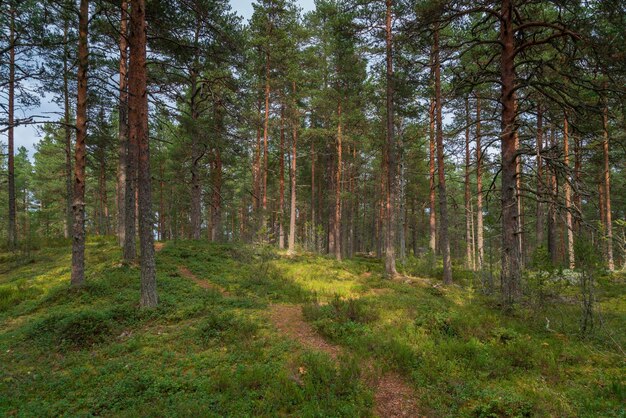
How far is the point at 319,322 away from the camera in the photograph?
6.91m

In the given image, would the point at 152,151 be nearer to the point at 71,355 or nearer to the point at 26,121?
the point at 26,121

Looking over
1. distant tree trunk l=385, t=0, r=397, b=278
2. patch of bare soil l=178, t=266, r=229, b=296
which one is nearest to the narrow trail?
patch of bare soil l=178, t=266, r=229, b=296

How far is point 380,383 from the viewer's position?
4.92 metres

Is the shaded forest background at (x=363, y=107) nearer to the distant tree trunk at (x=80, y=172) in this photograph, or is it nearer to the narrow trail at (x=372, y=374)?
the distant tree trunk at (x=80, y=172)

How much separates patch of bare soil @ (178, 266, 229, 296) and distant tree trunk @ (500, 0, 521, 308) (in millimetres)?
8389

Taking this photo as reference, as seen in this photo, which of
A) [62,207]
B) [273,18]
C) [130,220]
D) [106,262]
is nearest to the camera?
[130,220]

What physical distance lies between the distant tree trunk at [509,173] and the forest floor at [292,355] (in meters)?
0.78

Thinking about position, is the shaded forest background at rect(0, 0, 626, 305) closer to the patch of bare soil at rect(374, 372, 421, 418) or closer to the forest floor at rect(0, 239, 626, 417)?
the forest floor at rect(0, 239, 626, 417)

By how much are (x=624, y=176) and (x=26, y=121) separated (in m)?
40.5

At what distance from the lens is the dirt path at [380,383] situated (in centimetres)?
431

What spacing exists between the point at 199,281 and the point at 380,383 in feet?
26.9

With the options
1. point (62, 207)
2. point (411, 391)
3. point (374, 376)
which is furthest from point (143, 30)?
→ point (62, 207)

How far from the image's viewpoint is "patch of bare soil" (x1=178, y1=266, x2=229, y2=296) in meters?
10.2

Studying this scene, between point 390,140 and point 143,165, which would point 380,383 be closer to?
point 143,165
